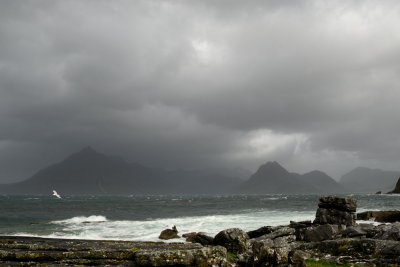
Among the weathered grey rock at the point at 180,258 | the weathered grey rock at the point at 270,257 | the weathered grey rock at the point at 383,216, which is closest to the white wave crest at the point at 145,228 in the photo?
the weathered grey rock at the point at 383,216

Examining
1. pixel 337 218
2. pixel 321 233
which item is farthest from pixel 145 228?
pixel 321 233

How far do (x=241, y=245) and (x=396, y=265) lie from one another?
9460 millimetres

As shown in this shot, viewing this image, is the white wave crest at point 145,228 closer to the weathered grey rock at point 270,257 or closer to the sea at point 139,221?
the sea at point 139,221

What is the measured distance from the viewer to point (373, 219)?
52.1m

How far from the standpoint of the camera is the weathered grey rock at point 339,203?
38.2 metres

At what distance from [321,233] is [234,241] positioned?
8669 mm

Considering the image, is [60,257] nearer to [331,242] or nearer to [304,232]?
[331,242]

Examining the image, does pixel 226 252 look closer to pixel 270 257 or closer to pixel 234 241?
pixel 270 257

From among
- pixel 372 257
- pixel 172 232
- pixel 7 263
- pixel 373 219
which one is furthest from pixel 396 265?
pixel 373 219

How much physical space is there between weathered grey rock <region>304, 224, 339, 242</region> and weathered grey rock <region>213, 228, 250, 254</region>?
7163 mm

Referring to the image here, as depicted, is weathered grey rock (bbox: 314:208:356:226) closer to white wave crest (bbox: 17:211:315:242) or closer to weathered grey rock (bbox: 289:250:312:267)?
white wave crest (bbox: 17:211:315:242)

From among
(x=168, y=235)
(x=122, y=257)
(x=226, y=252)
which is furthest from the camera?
(x=168, y=235)

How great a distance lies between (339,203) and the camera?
3862cm

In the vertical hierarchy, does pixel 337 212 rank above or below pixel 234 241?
above
